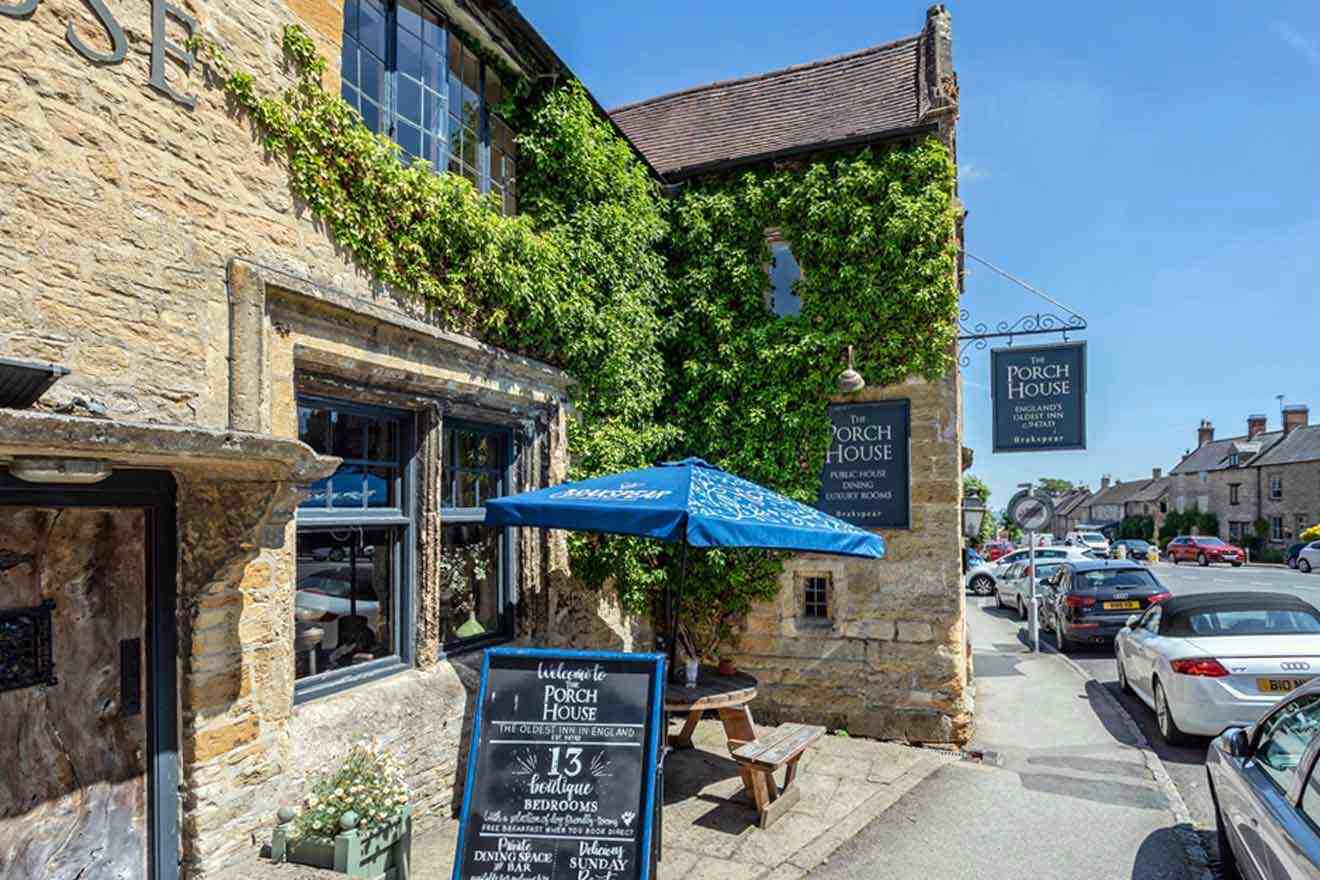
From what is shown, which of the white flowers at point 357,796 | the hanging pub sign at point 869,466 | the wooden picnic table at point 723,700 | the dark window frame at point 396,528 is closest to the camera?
the white flowers at point 357,796

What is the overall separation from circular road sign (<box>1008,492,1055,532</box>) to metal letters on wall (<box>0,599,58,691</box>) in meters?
12.2

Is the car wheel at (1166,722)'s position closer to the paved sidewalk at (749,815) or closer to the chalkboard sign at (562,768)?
the paved sidewalk at (749,815)

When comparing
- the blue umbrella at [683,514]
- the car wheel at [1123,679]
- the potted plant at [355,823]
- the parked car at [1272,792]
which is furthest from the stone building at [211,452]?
the car wheel at [1123,679]

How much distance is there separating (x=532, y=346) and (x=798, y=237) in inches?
131

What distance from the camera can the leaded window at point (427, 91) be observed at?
509 cm

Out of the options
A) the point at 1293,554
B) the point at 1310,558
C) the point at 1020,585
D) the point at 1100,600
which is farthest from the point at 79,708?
the point at 1293,554

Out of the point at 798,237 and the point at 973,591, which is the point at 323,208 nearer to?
the point at 798,237

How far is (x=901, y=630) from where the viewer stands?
7.49 m

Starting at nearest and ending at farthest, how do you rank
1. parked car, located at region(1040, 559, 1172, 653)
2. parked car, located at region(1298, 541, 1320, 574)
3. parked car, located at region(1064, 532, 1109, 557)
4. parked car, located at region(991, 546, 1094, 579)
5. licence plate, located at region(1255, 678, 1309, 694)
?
licence plate, located at region(1255, 678, 1309, 694)
parked car, located at region(1040, 559, 1172, 653)
parked car, located at region(991, 546, 1094, 579)
parked car, located at region(1298, 541, 1320, 574)
parked car, located at region(1064, 532, 1109, 557)

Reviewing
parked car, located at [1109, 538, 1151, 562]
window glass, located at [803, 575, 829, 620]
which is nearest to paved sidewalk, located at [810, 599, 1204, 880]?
window glass, located at [803, 575, 829, 620]

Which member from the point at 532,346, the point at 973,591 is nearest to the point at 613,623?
the point at 532,346

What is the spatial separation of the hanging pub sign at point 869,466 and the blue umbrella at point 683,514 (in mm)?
1999

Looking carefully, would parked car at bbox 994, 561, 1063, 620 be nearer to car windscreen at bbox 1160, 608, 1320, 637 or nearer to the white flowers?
car windscreen at bbox 1160, 608, 1320, 637

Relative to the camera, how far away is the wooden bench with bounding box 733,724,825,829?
5.20 m
